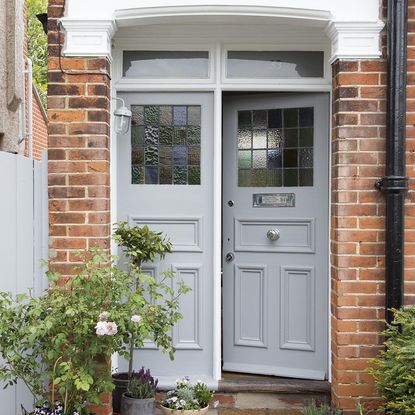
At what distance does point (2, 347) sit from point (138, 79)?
2185mm

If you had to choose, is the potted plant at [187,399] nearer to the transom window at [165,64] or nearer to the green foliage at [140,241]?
the green foliage at [140,241]

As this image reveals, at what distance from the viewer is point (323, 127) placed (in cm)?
453

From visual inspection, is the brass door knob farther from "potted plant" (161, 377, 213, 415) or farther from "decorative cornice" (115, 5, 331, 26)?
"decorative cornice" (115, 5, 331, 26)

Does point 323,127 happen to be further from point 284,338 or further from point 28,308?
point 28,308

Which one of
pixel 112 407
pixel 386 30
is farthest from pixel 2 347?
pixel 386 30

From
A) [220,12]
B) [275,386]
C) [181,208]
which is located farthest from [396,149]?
[275,386]

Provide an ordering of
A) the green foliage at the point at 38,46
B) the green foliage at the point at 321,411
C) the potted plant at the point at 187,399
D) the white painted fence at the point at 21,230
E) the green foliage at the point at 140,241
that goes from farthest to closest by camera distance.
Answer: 1. the green foliage at the point at 38,46
2. the green foliage at the point at 140,241
3. the potted plant at the point at 187,399
4. the green foliage at the point at 321,411
5. the white painted fence at the point at 21,230

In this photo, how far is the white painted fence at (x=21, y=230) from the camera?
347 cm

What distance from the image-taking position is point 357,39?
3.92 meters

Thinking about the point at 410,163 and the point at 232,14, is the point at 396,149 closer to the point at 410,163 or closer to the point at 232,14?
the point at 410,163

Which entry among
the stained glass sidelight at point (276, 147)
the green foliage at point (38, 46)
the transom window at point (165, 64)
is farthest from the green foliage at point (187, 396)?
the green foliage at point (38, 46)

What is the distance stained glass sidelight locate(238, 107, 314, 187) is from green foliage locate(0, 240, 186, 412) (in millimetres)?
1518

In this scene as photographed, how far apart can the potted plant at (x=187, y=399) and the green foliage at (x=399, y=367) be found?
1146 mm

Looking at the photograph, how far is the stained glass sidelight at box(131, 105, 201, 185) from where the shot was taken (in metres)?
4.55
